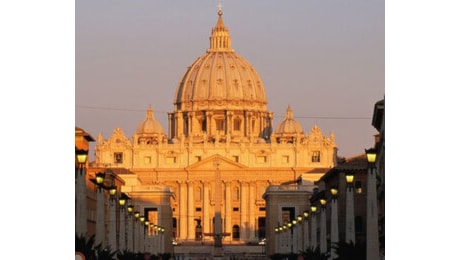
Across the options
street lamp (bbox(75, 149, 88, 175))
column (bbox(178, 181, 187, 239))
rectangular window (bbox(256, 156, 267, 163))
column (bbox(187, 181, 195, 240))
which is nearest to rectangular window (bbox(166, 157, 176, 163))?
column (bbox(178, 181, 187, 239))

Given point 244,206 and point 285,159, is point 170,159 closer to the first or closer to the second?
point 244,206

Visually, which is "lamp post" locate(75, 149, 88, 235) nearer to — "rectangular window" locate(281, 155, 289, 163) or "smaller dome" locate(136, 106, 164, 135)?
"rectangular window" locate(281, 155, 289, 163)

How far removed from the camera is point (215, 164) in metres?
180

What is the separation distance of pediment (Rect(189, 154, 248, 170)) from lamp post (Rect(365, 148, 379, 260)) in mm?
150904

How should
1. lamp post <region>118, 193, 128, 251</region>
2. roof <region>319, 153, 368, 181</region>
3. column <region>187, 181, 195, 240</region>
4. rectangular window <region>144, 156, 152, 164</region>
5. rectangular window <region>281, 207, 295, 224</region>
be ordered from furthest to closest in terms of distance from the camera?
rectangular window <region>144, 156, 152, 164</region> → column <region>187, 181, 195, 240</region> → rectangular window <region>281, 207, 295, 224</region> → roof <region>319, 153, 368, 181</region> → lamp post <region>118, 193, 128, 251</region>

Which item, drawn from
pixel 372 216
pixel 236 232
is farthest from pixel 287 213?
pixel 372 216

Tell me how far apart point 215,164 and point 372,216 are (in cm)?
15173

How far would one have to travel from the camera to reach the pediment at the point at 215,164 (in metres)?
180

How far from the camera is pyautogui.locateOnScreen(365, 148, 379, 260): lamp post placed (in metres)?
27.1
